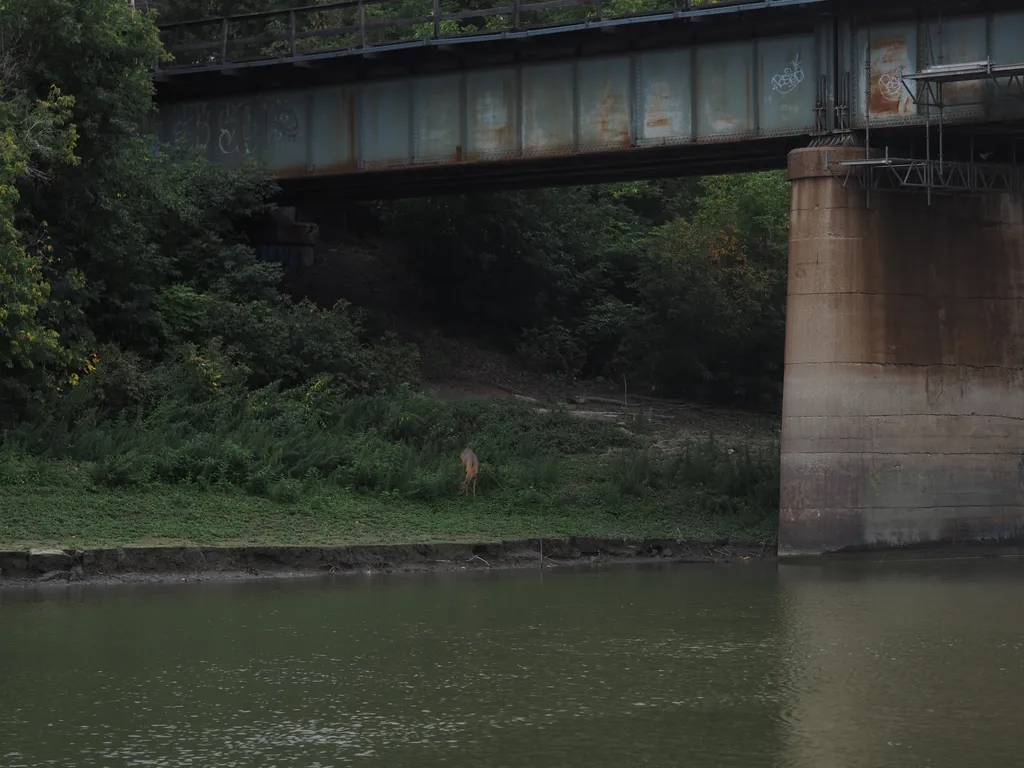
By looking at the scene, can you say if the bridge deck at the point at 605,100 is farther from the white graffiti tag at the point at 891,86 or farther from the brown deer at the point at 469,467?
the brown deer at the point at 469,467

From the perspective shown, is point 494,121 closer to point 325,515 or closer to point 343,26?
point 343,26

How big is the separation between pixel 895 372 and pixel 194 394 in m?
14.6

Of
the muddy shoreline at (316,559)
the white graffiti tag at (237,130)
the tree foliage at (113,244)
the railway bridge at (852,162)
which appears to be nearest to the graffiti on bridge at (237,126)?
the white graffiti tag at (237,130)

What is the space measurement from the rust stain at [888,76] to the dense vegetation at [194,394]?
805 centimetres

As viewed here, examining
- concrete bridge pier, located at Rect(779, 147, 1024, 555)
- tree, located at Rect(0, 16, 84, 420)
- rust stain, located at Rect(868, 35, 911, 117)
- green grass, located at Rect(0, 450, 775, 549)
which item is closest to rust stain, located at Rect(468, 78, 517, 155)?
concrete bridge pier, located at Rect(779, 147, 1024, 555)

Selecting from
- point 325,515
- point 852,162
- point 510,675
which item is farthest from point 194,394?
point 510,675

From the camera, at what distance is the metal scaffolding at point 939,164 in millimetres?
29172

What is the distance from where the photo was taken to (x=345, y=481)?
31.0 meters

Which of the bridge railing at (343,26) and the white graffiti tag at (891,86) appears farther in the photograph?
the bridge railing at (343,26)

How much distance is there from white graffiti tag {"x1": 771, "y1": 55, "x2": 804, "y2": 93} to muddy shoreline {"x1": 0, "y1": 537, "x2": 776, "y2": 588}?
31.0 ft

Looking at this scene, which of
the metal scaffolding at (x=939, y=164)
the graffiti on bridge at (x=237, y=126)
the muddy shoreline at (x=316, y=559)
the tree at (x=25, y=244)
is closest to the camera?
the muddy shoreline at (x=316, y=559)

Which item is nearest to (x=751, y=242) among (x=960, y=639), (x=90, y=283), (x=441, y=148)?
(x=441, y=148)

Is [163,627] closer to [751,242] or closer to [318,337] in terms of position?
[318,337]

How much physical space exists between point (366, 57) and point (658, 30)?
7.00 meters
